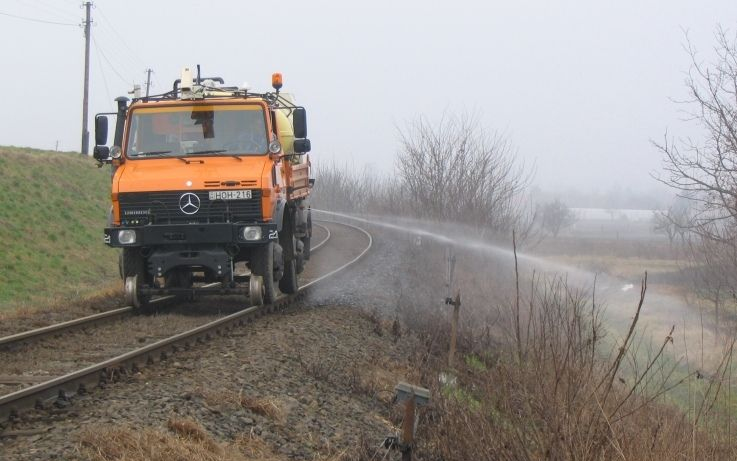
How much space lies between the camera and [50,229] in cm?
2491

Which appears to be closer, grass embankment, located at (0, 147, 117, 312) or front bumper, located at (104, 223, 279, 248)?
front bumper, located at (104, 223, 279, 248)

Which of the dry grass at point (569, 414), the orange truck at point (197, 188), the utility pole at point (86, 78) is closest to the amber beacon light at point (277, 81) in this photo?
the orange truck at point (197, 188)

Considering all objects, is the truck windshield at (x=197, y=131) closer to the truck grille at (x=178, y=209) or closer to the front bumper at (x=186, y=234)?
the truck grille at (x=178, y=209)

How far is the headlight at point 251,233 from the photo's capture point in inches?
416

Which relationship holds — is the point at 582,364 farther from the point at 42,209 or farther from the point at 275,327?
the point at 42,209

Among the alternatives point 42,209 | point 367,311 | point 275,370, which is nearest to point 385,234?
point 42,209

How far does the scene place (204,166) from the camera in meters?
11.0

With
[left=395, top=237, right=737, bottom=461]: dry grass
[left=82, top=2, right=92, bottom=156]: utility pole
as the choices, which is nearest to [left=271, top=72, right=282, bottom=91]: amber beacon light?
[left=395, top=237, right=737, bottom=461]: dry grass

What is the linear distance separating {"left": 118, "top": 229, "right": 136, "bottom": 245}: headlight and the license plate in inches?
47.1

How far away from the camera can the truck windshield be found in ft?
37.3

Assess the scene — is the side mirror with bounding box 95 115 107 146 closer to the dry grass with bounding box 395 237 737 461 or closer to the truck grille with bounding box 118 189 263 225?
the truck grille with bounding box 118 189 263 225

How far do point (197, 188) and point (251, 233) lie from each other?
96 cm

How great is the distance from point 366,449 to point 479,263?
19.2 metres

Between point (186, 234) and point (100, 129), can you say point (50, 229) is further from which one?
point (186, 234)
